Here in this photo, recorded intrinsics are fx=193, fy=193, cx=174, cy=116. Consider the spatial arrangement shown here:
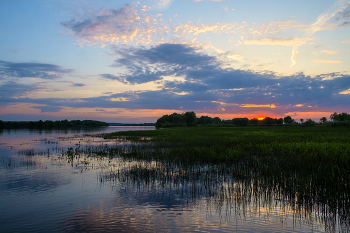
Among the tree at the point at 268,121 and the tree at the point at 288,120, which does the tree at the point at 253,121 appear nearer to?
the tree at the point at 268,121

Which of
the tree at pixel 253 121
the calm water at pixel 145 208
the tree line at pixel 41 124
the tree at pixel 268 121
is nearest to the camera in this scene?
the calm water at pixel 145 208

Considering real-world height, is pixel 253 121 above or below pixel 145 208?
above

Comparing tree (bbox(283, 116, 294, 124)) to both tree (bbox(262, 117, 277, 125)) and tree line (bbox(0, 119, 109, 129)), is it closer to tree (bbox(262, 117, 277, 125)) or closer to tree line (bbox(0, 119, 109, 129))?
tree (bbox(262, 117, 277, 125))

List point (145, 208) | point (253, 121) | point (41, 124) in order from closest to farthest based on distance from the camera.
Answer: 1. point (145, 208)
2. point (41, 124)
3. point (253, 121)

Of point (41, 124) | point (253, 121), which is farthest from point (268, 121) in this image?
point (41, 124)

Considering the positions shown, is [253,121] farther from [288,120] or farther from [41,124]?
[41,124]

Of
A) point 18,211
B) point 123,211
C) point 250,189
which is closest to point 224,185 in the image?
point 250,189

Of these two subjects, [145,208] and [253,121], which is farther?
[253,121]

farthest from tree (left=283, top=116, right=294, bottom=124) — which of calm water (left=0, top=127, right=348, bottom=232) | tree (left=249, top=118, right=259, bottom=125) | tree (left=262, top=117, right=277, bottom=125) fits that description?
calm water (left=0, top=127, right=348, bottom=232)

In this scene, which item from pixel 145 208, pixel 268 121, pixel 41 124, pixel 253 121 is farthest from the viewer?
pixel 253 121

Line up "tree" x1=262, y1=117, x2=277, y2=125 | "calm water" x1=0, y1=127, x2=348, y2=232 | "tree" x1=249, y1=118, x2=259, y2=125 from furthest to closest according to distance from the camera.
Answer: "tree" x1=249, y1=118, x2=259, y2=125 → "tree" x1=262, y1=117, x2=277, y2=125 → "calm water" x1=0, y1=127, x2=348, y2=232

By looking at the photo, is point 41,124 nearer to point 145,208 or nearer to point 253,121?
point 145,208

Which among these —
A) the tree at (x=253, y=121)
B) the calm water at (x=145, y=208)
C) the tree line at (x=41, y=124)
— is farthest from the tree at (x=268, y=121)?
the calm water at (x=145, y=208)

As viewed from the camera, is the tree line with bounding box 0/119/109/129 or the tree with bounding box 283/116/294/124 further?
the tree with bounding box 283/116/294/124
